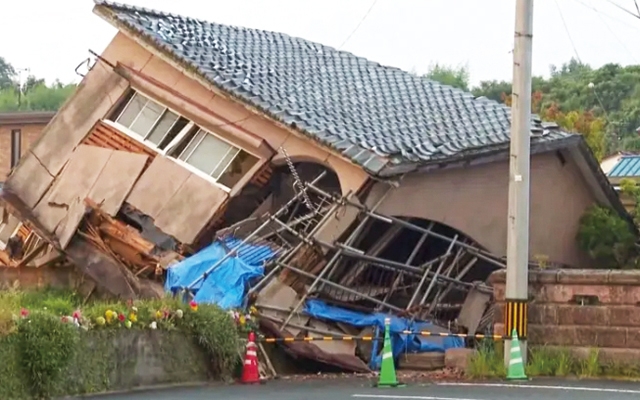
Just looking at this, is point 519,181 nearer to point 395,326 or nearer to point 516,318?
point 516,318

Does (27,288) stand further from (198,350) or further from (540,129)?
(540,129)

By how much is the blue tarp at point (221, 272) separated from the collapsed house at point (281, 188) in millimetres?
43

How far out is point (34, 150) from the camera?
1142 inches

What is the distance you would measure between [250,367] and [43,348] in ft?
14.9

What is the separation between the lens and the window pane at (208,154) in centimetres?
2625

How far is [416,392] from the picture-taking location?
1745cm

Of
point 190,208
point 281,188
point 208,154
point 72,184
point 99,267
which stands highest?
point 208,154

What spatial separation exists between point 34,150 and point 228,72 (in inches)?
229

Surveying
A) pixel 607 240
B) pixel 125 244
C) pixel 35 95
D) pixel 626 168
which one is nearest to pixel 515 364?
pixel 607 240

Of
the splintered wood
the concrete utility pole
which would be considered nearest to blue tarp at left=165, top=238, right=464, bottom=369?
the splintered wood

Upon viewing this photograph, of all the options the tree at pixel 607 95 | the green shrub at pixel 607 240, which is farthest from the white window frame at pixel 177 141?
the tree at pixel 607 95

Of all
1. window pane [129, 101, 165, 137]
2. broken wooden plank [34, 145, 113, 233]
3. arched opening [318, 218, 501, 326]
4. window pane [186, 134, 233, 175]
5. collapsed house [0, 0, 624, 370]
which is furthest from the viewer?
broken wooden plank [34, 145, 113, 233]

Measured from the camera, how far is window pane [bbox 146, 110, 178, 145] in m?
27.0

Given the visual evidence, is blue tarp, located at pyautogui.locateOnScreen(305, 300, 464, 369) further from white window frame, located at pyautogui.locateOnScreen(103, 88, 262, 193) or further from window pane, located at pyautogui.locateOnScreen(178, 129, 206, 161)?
window pane, located at pyautogui.locateOnScreen(178, 129, 206, 161)
